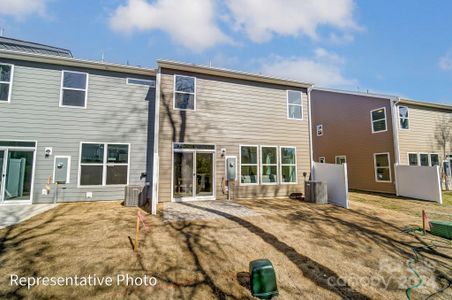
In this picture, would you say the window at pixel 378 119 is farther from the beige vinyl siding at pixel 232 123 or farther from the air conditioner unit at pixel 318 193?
the air conditioner unit at pixel 318 193

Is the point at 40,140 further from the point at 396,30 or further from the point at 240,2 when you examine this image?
the point at 396,30

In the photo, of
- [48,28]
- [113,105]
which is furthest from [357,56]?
[48,28]

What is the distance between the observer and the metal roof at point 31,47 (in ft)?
39.5

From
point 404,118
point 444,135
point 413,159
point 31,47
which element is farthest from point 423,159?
point 31,47

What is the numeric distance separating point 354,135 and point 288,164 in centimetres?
698

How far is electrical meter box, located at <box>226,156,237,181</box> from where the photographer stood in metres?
8.87

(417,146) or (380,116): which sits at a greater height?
(380,116)

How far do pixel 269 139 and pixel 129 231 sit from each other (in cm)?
699

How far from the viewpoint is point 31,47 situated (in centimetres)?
1266

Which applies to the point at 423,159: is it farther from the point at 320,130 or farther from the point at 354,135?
the point at 320,130

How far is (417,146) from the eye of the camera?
1242 cm

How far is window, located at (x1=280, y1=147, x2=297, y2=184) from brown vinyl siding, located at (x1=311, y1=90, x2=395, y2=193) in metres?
6.25

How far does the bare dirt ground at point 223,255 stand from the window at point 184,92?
Answer: 15.3 ft

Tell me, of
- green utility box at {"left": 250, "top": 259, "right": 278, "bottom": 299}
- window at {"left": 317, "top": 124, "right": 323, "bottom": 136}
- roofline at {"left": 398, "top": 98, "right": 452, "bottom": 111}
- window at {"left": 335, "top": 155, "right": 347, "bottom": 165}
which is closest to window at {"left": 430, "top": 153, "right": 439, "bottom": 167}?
roofline at {"left": 398, "top": 98, "right": 452, "bottom": 111}
